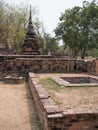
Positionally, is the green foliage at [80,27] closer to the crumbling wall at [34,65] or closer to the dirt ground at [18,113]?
the crumbling wall at [34,65]

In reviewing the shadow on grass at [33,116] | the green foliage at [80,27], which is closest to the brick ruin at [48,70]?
the shadow on grass at [33,116]

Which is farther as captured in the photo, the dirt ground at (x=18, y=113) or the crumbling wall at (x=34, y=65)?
the crumbling wall at (x=34, y=65)

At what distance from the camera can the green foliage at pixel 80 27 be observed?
26766mm

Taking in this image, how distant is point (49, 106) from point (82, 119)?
648 millimetres

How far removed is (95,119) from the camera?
3541 millimetres

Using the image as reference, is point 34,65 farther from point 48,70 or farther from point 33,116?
point 33,116

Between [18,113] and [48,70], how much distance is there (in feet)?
21.7

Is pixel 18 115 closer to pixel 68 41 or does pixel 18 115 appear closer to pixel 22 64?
pixel 22 64

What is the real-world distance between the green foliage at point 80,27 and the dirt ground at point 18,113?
20707 mm

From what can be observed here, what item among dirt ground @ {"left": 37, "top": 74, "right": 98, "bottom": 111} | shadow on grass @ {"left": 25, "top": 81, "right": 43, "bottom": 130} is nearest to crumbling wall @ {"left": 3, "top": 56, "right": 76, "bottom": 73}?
shadow on grass @ {"left": 25, "top": 81, "right": 43, "bottom": 130}

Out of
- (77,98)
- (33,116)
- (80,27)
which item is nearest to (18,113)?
(33,116)

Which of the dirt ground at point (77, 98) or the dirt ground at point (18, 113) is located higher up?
the dirt ground at point (77, 98)

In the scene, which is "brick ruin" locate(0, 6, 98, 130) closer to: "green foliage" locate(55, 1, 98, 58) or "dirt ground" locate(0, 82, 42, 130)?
"dirt ground" locate(0, 82, 42, 130)

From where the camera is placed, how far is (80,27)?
1086 inches
